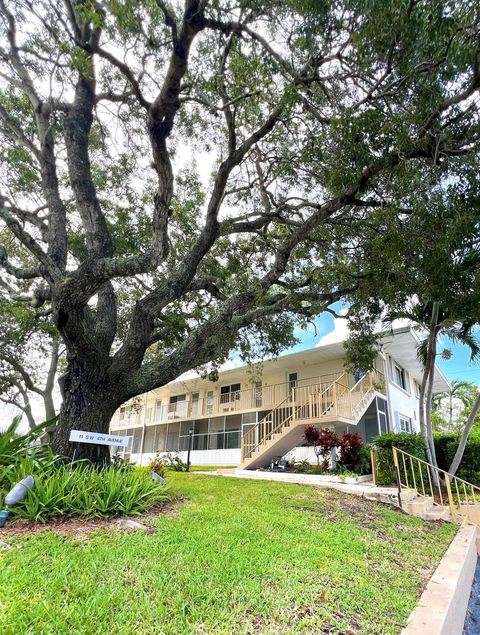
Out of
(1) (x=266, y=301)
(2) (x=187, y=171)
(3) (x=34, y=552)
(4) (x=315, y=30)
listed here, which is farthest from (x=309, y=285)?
(3) (x=34, y=552)

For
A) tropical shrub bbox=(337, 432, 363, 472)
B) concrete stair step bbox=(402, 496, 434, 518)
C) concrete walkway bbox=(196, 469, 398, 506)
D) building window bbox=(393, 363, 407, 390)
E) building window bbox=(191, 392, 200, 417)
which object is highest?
building window bbox=(393, 363, 407, 390)

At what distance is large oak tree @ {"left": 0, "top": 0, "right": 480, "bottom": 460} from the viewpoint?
5.12 metres

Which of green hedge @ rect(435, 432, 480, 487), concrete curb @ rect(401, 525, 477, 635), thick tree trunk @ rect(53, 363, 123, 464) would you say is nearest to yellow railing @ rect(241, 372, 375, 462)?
green hedge @ rect(435, 432, 480, 487)

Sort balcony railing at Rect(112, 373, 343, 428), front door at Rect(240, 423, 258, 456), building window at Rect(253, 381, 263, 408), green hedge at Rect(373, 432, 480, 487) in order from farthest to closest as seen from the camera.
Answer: building window at Rect(253, 381, 263, 408)
balcony railing at Rect(112, 373, 343, 428)
front door at Rect(240, 423, 258, 456)
green hedge at Rect(373, 432, 480, 487)

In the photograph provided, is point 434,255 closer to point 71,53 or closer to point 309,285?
point 309,285

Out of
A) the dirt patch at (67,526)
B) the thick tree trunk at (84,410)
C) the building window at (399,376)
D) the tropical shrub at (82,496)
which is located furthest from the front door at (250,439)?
the dirt patch at (67,526)

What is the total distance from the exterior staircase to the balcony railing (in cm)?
97

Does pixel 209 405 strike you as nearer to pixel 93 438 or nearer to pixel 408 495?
pixel 408 495

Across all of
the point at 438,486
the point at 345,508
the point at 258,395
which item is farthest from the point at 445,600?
the point at 258,395

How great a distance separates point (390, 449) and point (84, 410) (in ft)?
26.1

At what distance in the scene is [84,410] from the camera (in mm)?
6371

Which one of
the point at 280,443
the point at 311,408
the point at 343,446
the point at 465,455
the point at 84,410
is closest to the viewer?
the point at 84,410

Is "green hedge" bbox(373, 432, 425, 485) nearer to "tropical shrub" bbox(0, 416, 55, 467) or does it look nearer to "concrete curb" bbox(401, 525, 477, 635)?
"concrete curb" bbox(401, 525, 477, 635)

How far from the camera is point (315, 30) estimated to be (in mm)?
5312
